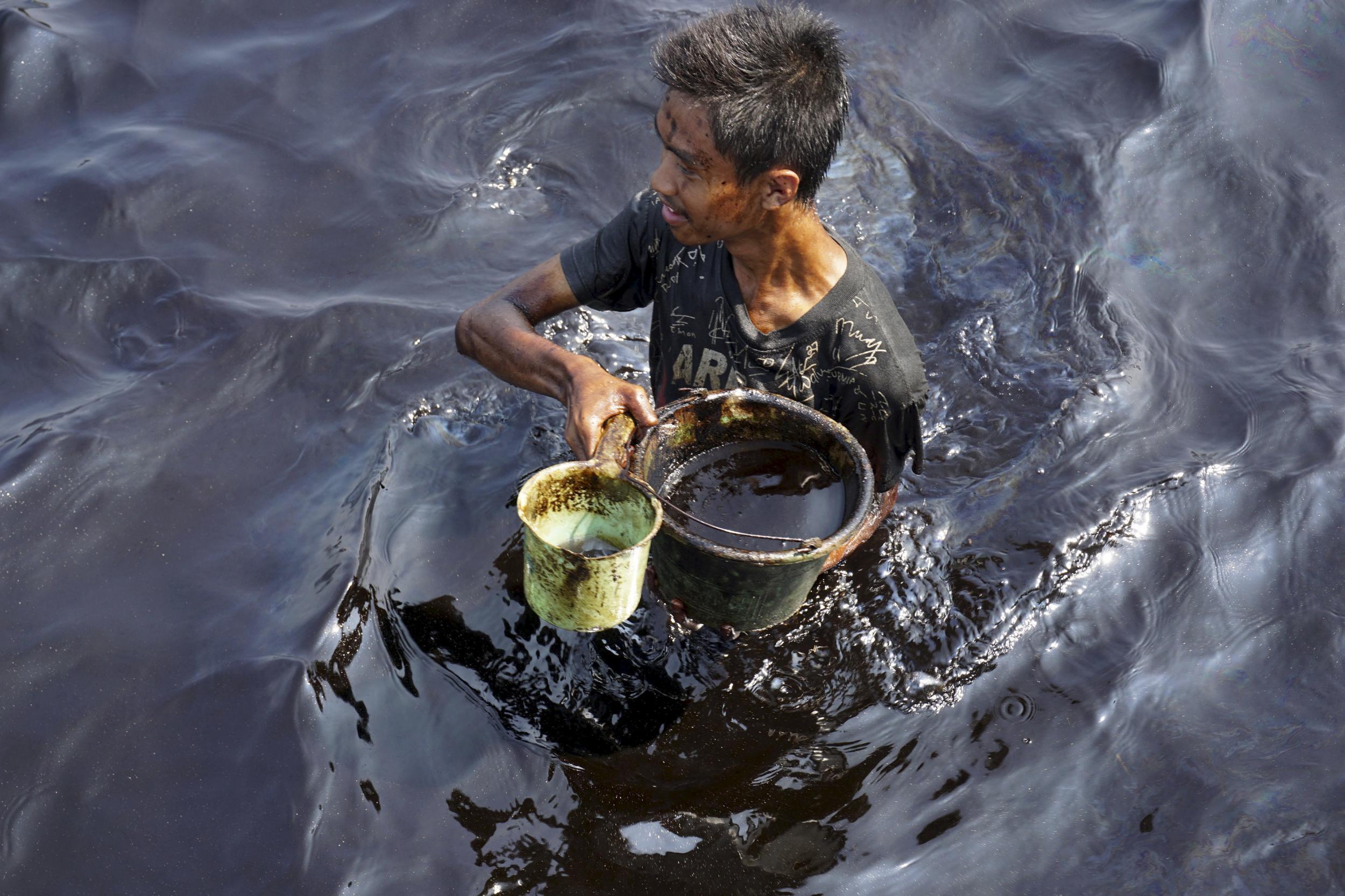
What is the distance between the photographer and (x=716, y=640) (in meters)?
3.10

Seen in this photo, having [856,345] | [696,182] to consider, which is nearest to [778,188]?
[696,182]

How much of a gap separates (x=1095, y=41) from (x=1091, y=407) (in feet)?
8.62

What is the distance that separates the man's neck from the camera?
8.45ft

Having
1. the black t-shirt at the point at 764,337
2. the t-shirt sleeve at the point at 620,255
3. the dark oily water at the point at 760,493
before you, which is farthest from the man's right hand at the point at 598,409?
the t-shirt sleeve at the point at 620,255

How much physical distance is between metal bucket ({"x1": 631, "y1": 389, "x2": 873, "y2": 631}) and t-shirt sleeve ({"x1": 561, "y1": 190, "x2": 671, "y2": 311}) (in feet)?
1.92

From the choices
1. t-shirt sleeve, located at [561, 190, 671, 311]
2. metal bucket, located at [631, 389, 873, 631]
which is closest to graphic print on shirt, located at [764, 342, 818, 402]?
metal bucket, located at [631, 389, 873, 631]

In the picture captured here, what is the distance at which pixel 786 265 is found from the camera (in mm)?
2633

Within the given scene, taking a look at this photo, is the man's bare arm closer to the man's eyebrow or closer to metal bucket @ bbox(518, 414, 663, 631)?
metal bucket @ bbox(518, 414, 663, 631)

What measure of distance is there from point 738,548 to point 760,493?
0.31 m

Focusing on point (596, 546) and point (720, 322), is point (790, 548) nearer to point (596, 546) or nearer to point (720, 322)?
point (596, 546)

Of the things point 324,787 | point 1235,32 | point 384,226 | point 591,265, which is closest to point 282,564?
point 324,787

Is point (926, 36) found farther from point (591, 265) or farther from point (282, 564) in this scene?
point (282, 564)

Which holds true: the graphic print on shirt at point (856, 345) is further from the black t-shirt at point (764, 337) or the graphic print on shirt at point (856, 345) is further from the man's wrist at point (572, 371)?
the man's wrist at point (572, 371)

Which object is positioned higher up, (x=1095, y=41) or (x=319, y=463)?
(x=1095, y=41)
